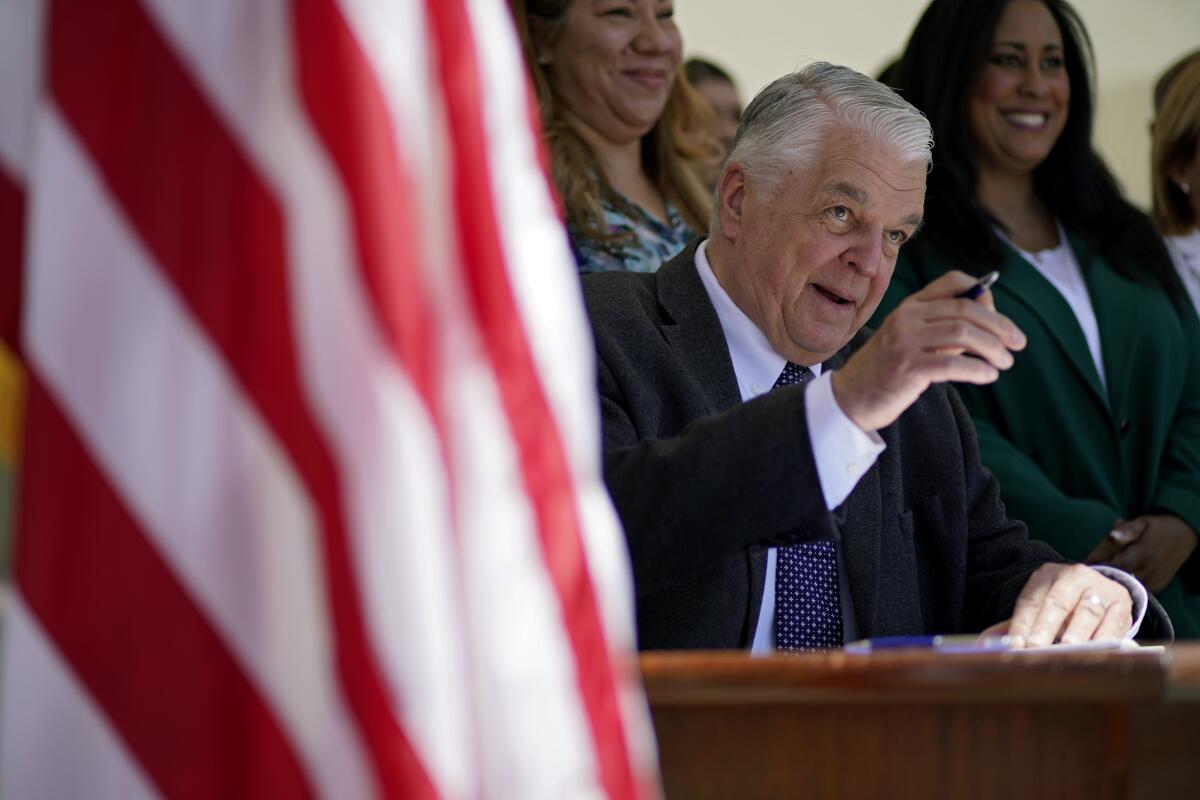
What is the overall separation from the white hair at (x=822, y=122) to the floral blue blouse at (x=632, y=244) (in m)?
0.50

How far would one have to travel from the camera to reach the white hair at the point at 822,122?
203 centimetres

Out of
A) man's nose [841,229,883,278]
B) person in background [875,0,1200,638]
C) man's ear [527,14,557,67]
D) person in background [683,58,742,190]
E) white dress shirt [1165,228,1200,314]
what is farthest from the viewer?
person in background [683,58,742,190]

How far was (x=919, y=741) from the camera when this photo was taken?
128 cm

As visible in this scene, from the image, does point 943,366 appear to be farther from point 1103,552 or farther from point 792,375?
point 1103,552

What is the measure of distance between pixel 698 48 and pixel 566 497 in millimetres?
4495

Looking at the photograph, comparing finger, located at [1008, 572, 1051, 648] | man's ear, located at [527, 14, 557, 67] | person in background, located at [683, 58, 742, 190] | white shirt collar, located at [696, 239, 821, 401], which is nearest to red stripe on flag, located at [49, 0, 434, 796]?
finger, located at [1008, 572, 1051, 648]

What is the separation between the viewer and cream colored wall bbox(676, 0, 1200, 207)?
212 inches

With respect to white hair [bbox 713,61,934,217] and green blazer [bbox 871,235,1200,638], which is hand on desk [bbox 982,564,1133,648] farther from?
green blazer [bbox 871,235,1200,638]

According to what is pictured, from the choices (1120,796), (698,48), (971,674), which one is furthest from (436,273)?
(698,48)

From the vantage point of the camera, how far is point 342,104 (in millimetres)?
985

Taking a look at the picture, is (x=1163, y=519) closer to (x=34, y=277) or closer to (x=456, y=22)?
(x=456, y=22)

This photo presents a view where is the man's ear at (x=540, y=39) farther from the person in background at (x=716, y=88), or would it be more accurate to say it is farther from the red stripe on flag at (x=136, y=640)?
the red stripe on flag at (x=136, y=640)

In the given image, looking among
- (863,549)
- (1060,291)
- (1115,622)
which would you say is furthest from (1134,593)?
(1060,291)

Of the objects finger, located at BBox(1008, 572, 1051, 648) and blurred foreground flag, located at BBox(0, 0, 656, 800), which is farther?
finger, located at BBox(1008, 572, 1051, 648)
